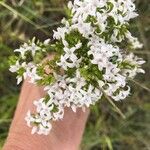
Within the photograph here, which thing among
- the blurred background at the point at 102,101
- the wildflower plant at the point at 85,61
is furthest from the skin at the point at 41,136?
the blurred background at the point at 102,101

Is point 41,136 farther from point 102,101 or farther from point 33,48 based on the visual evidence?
point 102,101

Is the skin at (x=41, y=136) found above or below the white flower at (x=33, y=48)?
below

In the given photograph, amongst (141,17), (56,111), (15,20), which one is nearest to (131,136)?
(141,17)

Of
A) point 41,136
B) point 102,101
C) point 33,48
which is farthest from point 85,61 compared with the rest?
point 102,101

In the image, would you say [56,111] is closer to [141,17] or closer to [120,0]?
[120,0]

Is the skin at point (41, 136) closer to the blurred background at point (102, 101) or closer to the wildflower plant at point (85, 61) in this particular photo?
the wildflower plant at point (85, 61)
